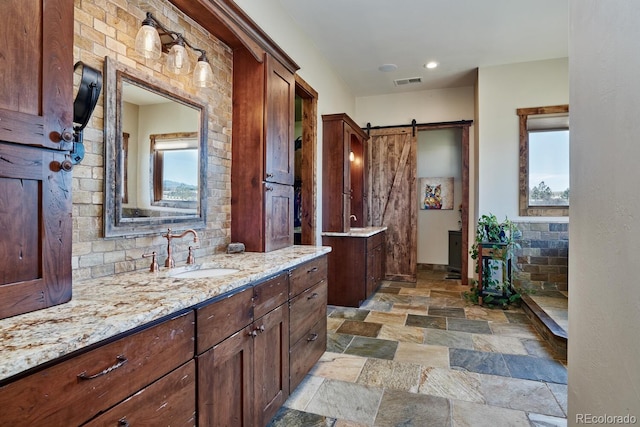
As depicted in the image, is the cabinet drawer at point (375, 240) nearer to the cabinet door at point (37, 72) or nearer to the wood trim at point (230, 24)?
the wood trim at point (230, 24)

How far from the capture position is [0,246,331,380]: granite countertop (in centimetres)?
80

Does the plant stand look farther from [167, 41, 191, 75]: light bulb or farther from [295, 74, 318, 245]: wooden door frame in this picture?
[167, 41, 191, 75]: light bulb

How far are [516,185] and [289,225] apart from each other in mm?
3472

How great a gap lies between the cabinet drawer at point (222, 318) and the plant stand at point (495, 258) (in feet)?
11.7

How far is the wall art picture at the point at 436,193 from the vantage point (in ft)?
21.4

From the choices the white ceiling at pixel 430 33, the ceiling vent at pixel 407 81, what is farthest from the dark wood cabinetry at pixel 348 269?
the ceiling vent at pixel 407 81

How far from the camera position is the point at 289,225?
2.96m

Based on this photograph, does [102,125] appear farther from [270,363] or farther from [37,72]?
[270,363]

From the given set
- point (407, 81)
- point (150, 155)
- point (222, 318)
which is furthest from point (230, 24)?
point (407, 81)

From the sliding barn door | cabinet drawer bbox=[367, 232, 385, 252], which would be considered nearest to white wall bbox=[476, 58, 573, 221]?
the sliding barn door

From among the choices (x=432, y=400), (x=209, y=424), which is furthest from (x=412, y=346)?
(x=209, y=424)

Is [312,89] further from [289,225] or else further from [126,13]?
[126,13]

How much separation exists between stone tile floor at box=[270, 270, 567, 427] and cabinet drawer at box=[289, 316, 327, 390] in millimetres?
116

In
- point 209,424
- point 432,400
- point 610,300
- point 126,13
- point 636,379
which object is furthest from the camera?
point 432,400
